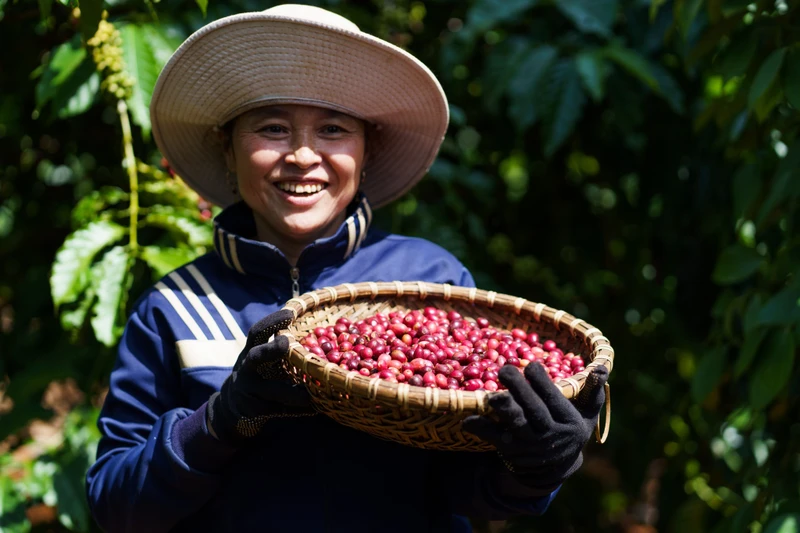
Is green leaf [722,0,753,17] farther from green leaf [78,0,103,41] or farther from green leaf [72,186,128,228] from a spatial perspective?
green leaf [72,186,128,228]

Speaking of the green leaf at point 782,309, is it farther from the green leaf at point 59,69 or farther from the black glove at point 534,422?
the green leaf at point 59,69

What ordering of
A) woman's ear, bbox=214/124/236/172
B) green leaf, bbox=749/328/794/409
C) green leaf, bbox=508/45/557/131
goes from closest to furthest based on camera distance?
woman's ear, bbox=214/124/236/172, green leaf, bbox=749/328/794/409, green leaf, bbox=508/45/557/131

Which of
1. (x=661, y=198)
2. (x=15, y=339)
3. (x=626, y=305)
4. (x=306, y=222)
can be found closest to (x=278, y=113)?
(x=306, y=222)

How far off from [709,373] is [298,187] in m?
1.19

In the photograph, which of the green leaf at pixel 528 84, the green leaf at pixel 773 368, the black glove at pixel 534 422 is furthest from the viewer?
the green leaf at pixel 528 84

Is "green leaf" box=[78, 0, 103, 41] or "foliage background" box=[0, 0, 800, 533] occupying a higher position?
"green leaf" box=[78, 0, 103, 41]

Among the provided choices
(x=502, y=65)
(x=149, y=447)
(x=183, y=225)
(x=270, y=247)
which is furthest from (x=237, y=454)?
(x=502, y=65)

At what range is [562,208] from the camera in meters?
3.15

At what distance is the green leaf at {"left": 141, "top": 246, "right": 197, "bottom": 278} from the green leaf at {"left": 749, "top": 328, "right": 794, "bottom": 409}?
1.28 m

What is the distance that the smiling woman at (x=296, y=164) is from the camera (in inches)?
64.6

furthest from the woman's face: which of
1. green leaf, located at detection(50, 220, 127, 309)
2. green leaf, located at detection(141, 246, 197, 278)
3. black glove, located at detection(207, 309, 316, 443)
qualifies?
green leaf, located at detection(50, 220, 127, 309)

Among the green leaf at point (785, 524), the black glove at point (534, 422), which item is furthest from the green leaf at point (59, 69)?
the green leaf at point (785, 524)

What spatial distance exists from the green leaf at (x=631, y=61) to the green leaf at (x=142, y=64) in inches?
43.3

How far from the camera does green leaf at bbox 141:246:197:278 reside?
2.04m
